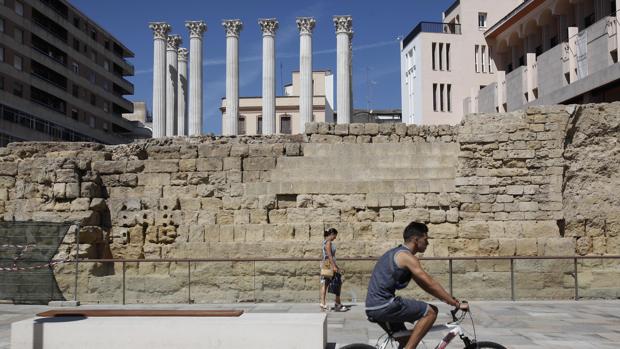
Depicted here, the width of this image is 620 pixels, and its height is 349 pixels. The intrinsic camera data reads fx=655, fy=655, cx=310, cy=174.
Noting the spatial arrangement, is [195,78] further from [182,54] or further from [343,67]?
[343,67]

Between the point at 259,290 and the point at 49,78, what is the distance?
50.3m

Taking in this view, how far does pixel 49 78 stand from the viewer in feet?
190

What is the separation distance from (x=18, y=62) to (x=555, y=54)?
40.8m

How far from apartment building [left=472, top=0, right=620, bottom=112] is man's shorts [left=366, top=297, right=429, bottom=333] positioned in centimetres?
2351

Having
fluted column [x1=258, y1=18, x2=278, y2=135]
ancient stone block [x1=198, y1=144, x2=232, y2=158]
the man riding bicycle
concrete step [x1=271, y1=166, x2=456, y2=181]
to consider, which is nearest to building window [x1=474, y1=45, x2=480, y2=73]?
fluted column [x1=258, y1=18, x2=278, y2=135]

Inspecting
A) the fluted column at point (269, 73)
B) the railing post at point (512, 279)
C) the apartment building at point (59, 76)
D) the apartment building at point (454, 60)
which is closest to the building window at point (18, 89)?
the apartment building at point (59, 76)

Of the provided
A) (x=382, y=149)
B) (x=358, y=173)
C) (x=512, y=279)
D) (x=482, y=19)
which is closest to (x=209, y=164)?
(x=358, y=173)

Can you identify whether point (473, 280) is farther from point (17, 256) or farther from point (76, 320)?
point (17, 256)

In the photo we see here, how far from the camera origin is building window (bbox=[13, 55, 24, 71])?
51.8m

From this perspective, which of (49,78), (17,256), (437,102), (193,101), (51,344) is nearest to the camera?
(51,344)

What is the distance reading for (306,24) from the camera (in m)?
48.6

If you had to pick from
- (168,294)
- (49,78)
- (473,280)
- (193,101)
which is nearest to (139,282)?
(168,294)

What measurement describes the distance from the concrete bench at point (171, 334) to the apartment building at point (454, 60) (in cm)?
4732

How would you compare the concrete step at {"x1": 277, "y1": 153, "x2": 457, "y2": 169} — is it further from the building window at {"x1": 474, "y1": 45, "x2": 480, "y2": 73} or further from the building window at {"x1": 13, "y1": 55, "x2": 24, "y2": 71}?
the building window at {"x1": 13, "y1": 55, "x2": 24, "y2": 71}
